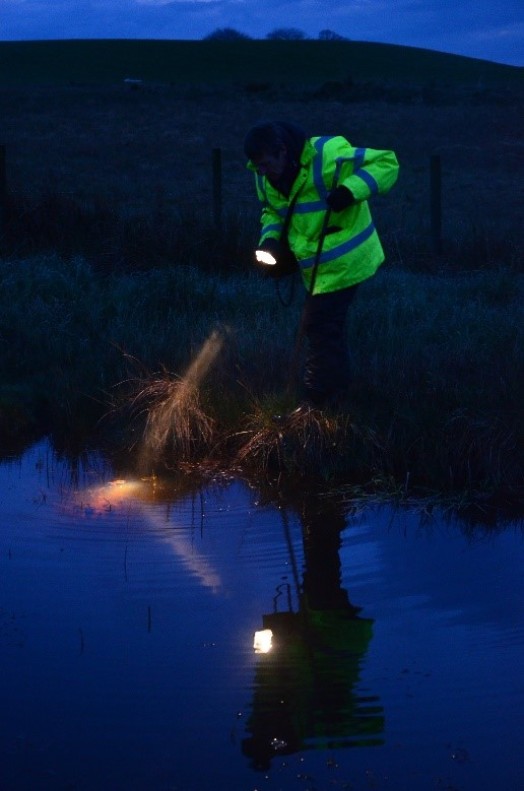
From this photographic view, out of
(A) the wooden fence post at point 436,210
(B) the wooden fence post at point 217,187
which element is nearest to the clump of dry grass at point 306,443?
(A) the wooden fence post at point 436,210

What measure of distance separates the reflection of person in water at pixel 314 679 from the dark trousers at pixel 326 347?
1.71 meters

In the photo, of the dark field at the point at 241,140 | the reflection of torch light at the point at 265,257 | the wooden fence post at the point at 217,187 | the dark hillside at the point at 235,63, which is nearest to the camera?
the reflection of torch light at the point at 265,257

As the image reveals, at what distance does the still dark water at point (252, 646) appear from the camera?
3.13 metres

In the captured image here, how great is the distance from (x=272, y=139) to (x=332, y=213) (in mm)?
552

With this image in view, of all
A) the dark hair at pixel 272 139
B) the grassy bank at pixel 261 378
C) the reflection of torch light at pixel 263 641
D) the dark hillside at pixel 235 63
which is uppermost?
the dark hillside at pixel 235 63

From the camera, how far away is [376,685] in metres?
3.60

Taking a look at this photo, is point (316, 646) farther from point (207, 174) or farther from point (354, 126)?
point (354, 126)

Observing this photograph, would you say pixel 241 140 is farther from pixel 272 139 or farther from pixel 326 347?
pixel 272 139

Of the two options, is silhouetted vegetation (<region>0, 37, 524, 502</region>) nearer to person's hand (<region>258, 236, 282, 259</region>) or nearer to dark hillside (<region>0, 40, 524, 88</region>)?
person's hand (<region>258, 236, 282, 259</region>)

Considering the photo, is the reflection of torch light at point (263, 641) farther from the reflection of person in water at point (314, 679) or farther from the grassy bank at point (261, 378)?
the grassy bank at point (261, 378)

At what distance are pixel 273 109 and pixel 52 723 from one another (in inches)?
1539

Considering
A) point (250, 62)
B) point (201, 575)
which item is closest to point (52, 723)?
point (201, 575)

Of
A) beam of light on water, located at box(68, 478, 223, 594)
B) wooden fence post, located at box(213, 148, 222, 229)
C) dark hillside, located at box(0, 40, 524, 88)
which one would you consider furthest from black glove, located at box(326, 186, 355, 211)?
dark hillside, located at box(0, 40, 524, 88)

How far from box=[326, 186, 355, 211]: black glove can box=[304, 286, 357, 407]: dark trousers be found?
0.58m
